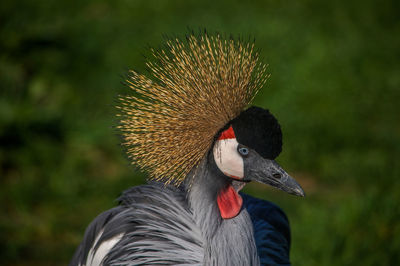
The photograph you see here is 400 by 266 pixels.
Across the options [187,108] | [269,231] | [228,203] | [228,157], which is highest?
[187,108]

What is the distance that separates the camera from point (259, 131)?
1.55m

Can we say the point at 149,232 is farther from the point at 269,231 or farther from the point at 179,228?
the point at 269,231

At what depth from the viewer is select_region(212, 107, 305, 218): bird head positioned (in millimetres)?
1557

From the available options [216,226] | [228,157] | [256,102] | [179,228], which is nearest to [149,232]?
[179,228]

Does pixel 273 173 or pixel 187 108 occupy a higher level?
pixel 187 108

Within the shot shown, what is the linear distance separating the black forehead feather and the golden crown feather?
0.07 m

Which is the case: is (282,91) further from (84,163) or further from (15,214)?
(15,214)

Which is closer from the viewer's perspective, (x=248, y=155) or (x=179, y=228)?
(x=248, y=155)

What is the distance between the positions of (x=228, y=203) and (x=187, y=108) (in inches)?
11.8

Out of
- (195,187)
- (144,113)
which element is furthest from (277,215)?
(144,113)

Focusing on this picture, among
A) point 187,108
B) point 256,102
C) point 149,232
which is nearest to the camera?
point 187,108

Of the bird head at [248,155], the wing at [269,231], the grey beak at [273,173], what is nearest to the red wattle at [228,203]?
the bird head at [248,155]

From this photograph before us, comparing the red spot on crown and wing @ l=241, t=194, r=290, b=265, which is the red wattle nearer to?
the red spot on crown

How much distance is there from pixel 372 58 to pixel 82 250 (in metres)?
3.16
